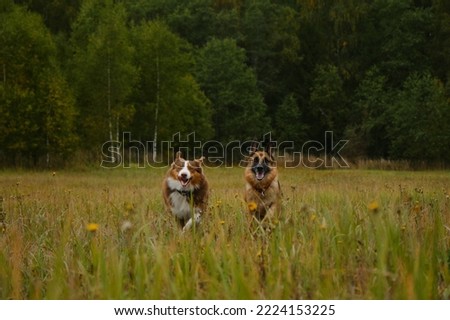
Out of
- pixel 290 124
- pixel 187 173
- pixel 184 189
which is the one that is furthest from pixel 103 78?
pixel 187 173

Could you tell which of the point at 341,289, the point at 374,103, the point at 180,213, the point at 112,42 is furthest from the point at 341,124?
the point at 341,289

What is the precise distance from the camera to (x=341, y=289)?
2.98 m

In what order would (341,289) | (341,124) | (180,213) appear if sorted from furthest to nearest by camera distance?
(341,124)
(180,213)
(341,289)

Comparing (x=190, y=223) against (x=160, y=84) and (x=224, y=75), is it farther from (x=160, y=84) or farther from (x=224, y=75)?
(x=224, y=75)

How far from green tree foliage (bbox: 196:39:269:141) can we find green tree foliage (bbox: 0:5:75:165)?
17605mm

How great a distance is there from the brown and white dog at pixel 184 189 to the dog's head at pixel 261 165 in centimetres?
72

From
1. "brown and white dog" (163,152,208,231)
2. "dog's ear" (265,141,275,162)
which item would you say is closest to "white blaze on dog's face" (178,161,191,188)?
"brown and white dog" (163,152,208,231)

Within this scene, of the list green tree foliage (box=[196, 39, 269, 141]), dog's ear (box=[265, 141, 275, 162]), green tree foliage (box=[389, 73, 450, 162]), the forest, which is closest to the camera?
dog's ear (box=[265, 141, 275, 162])

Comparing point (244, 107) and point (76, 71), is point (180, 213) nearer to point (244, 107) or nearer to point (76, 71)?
point (76, 71)

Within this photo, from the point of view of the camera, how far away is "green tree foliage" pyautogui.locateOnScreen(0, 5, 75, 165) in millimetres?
24859

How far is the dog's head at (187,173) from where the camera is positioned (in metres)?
7.26

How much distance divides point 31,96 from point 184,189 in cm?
1984

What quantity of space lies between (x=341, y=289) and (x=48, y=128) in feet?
77.9

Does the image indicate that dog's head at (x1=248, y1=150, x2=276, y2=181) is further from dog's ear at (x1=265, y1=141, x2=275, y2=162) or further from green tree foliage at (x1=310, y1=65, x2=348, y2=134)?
green tree foliage at (x1=310, y1=65, x2=348, y2=134)
